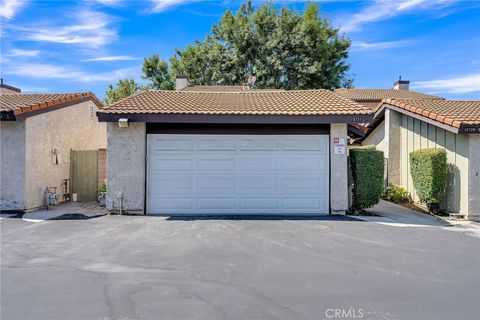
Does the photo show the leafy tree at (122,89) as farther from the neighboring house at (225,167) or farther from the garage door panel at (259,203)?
the garage door panel at (259,203)

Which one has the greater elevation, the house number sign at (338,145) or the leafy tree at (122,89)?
the leafy tree at (122,89)

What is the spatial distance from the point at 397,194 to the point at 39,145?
12.8 meters

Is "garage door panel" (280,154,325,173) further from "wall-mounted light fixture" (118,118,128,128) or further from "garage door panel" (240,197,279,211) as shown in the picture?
"wall-mounted light fixture" (118,118,128,128)

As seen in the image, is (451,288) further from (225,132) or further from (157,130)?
(157,130)

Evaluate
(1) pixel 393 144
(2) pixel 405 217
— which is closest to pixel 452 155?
(2) pixel 405 217

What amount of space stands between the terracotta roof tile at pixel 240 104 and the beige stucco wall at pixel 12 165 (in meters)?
2.90

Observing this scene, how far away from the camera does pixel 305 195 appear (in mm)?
10406

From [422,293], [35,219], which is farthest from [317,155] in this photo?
[35,219]

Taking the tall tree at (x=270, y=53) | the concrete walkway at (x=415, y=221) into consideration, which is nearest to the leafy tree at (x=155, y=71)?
the tall tree at (x=270, y=53)

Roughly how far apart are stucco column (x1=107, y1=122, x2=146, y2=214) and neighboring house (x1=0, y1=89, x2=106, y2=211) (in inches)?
104

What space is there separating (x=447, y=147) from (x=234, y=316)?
9.83m

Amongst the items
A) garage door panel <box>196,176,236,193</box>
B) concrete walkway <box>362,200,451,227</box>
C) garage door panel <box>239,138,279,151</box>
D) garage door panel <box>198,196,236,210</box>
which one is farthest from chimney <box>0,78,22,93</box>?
concrete walkway <box>362,200,451,227</box>

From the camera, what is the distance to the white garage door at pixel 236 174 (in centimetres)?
1032

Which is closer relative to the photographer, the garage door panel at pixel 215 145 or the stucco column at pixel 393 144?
the garage door panel at pixel 215 145
